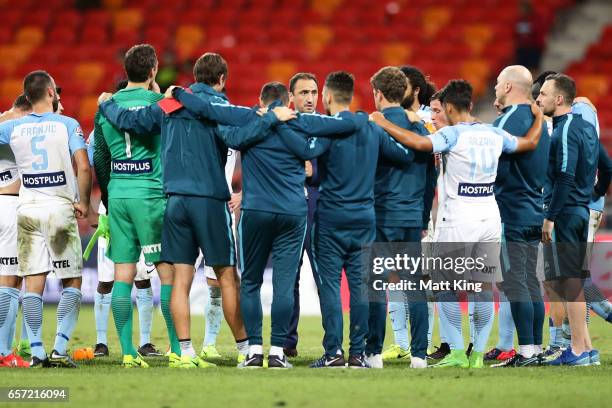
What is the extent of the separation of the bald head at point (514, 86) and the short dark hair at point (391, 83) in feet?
3.03

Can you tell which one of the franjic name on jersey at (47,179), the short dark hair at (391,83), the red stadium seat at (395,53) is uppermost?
the red stadium seat at (395,53)

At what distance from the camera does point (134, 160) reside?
9031 mm

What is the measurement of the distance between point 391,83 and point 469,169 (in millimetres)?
947

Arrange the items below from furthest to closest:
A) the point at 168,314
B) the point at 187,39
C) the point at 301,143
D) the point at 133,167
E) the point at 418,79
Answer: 1. the point at 187,39
2. the point at 418,79
3. the point at 168,314
4. the point at 133,167
5. the point at 301,143

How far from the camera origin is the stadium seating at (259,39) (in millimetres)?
22875

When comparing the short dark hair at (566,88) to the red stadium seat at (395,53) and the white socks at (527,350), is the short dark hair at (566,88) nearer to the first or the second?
the white socks at (527,350)

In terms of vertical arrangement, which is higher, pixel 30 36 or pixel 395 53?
pixel 30 36

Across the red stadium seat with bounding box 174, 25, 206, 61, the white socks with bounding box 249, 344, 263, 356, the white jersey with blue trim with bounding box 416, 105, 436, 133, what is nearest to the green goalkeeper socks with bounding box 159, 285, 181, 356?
the white socks with bounding box 249, 344, 263, 356

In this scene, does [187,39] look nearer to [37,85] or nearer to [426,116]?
[426,116]

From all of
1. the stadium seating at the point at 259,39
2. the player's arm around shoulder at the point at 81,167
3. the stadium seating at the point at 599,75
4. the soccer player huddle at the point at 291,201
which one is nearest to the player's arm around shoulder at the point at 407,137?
the soccer player huddle at the point at 291,201

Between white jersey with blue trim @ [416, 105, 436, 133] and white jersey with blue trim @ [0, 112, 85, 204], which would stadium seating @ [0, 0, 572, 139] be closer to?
white jersey with blue trim @ [416, 105, 436, 133]

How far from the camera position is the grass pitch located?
698 centimetres

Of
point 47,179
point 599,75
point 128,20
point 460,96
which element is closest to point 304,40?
point 128,20

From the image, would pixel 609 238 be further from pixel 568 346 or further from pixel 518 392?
pixel 518 392
